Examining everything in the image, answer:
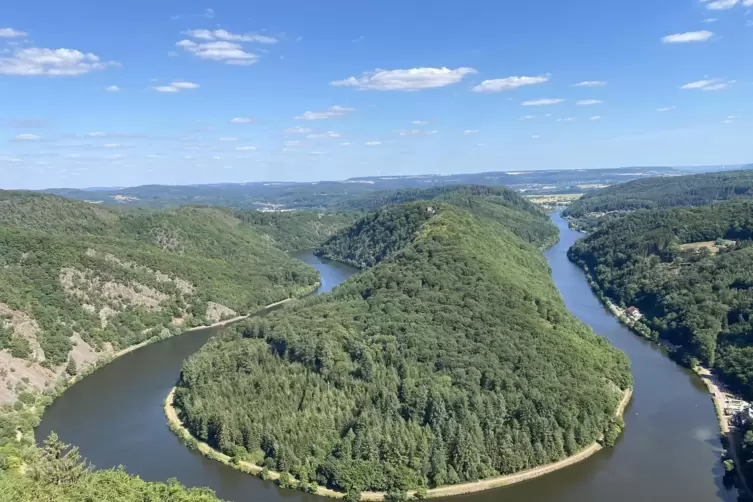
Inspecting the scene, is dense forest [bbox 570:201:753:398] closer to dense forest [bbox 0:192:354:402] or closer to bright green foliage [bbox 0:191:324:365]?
dense forest [bbox 0:192:354:402]

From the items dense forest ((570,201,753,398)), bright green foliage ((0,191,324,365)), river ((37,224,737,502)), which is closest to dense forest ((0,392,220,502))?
river ((37,224,737,502))

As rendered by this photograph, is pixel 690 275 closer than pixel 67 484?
No

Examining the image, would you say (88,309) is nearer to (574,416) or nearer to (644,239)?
(574,416)

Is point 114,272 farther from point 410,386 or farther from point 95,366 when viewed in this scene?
point 410,386

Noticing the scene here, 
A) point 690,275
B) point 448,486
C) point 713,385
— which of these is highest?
point 690,275

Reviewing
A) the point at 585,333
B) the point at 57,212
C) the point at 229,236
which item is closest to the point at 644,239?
the point at 585,333

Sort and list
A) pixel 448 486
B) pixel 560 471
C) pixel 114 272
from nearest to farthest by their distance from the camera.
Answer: pixel 448 486, pixel 560 471, pixel 114 272

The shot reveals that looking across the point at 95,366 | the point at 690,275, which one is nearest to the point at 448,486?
the point at 95,366
